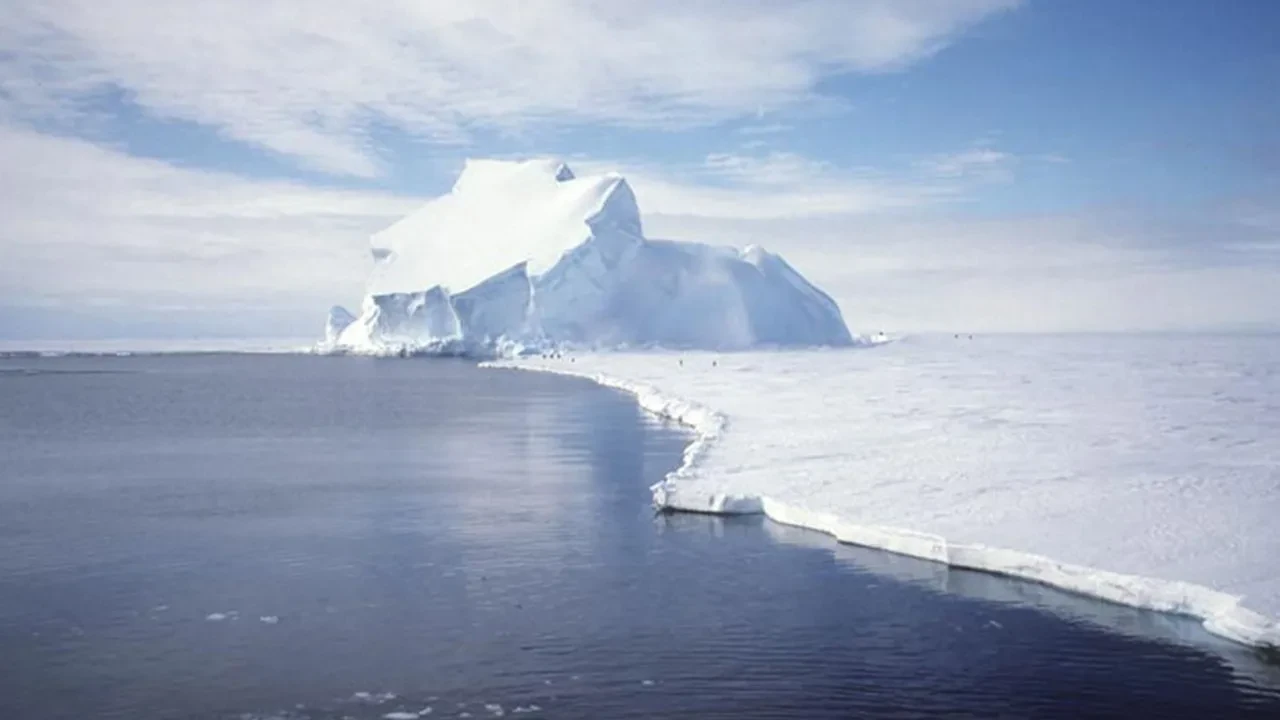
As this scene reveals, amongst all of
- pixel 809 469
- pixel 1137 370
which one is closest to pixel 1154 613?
pixel 809 469

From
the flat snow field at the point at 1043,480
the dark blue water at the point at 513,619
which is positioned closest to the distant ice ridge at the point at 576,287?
the flat snow field at the point at 1043,480

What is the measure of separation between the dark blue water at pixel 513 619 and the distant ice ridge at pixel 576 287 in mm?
56244

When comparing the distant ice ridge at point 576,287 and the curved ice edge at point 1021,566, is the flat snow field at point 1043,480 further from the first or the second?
the distant ice ridge at point 576,287

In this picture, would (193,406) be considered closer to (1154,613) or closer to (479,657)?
(479,657)

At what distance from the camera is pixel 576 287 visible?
7756 cm

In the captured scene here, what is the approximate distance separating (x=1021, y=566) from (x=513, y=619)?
5784 mm

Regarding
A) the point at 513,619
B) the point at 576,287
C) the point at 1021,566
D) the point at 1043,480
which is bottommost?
the point at 513,619

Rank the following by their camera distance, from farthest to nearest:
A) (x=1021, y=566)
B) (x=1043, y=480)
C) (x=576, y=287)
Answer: (x=576, y=287) < (x=1043, y=480) < (x=1021, y=566)

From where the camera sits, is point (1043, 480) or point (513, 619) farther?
point (1043, 480)

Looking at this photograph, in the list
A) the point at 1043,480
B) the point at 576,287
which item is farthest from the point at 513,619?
the point at 576,287

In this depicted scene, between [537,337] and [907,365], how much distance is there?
3441cm

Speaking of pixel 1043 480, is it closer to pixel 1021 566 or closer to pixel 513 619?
pixel 1021 566

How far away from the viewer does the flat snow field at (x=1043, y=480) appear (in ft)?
38.0

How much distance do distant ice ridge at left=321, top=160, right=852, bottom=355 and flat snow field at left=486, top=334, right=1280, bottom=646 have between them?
146ft
